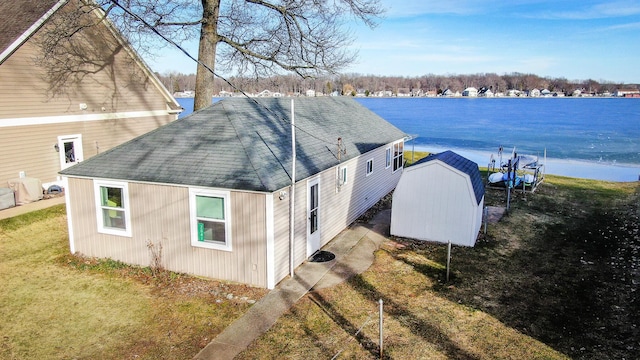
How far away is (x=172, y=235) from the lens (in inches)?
424

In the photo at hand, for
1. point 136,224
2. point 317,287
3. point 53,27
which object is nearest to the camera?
point 317,287

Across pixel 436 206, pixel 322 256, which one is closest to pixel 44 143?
pixel 322 256

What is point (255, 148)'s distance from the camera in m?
11.0

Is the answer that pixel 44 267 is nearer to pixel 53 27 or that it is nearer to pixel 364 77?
pixel 53 27

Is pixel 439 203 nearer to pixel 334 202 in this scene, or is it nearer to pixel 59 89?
pixel 334 202

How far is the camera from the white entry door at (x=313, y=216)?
38.8ft

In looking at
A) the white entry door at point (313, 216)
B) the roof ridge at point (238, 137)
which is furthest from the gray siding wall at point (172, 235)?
the white entry door at point (313, 216)

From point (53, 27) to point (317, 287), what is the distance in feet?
→ 52.2

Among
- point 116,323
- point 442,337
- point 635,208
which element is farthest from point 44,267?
point 635,208

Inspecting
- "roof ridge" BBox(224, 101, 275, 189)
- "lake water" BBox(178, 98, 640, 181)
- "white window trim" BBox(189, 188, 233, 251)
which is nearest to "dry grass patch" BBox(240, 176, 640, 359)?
"white window trim" BBox(189, 188, 233, 251)

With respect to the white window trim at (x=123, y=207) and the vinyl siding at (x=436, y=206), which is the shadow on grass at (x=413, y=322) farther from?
the white window trim at (x=123, y=207)

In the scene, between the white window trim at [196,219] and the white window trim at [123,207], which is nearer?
the white window trim at [196,219]

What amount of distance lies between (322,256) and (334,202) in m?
2.09

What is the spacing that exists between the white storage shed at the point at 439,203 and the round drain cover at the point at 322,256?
2834mm
